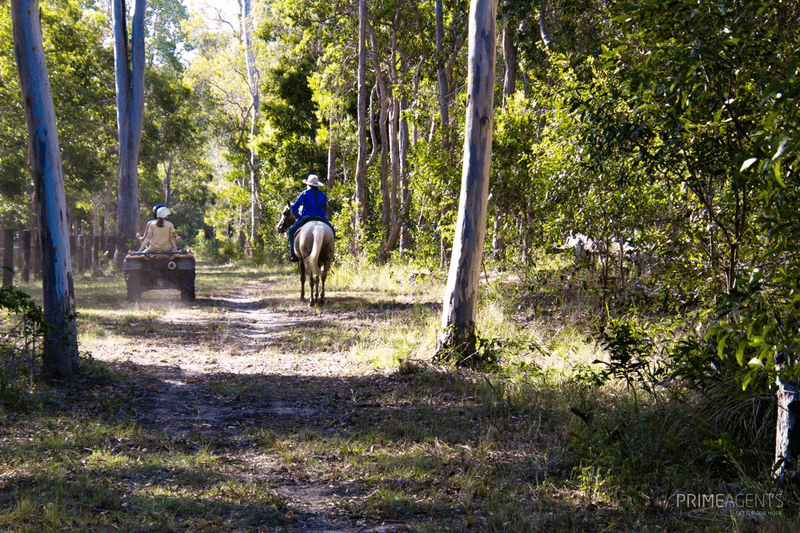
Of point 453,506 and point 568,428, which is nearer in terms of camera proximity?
point 453,506

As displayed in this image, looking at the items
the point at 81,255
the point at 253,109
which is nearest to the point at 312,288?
the point at 81,255

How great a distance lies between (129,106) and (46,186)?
44.8ft

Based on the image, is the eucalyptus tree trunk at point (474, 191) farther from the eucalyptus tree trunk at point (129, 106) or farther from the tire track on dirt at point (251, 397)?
the eucalyptus tree trunk at point (129, 106)

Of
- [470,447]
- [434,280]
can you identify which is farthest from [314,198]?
[470,447]

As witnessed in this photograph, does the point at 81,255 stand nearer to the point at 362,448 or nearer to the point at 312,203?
the point at 312,203

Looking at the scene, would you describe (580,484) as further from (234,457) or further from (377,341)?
(377,341)

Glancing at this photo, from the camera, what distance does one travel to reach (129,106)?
62.6 feet

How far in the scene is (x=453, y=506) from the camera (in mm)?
4164

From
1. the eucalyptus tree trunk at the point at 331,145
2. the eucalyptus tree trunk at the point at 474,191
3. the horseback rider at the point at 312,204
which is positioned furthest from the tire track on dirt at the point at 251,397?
the eucalyptus tree trunk at the point at 331,145

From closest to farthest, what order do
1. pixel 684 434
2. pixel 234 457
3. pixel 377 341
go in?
1. pixel 684 434
2. pixel 234 457
3. pixel 377 341

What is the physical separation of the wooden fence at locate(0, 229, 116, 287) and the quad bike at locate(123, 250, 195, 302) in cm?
354

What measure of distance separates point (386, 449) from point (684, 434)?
2254 mm

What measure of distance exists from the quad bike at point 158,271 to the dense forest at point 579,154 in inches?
221

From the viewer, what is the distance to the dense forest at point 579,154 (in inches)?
159
